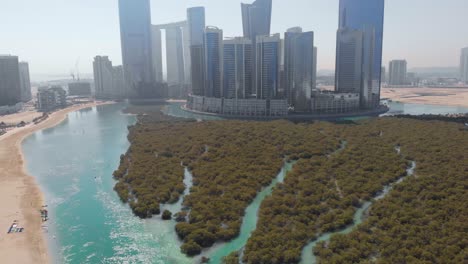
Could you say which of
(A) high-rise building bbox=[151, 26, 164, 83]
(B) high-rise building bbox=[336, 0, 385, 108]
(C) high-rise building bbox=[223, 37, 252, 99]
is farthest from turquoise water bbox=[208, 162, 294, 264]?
(A) high-rise building bbox=[151, 26, 164, 83]

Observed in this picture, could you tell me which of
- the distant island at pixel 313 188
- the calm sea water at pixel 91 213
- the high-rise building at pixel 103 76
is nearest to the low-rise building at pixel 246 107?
the distant island at pixel 313 188

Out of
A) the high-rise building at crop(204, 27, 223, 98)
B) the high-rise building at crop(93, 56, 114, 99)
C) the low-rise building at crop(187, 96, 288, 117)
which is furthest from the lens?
the high-rise building at crop(93, 56, 114, 99)

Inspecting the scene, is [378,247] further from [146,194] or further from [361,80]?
[361,80]

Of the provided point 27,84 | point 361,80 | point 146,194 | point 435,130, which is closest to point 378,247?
point 146,194

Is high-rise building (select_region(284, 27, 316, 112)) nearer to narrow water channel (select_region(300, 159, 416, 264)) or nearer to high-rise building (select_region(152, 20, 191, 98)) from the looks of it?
narrow water channel (select_region(300, 159, 416, 264))

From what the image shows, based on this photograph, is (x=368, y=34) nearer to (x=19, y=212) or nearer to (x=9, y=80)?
(x=19, y=212)
